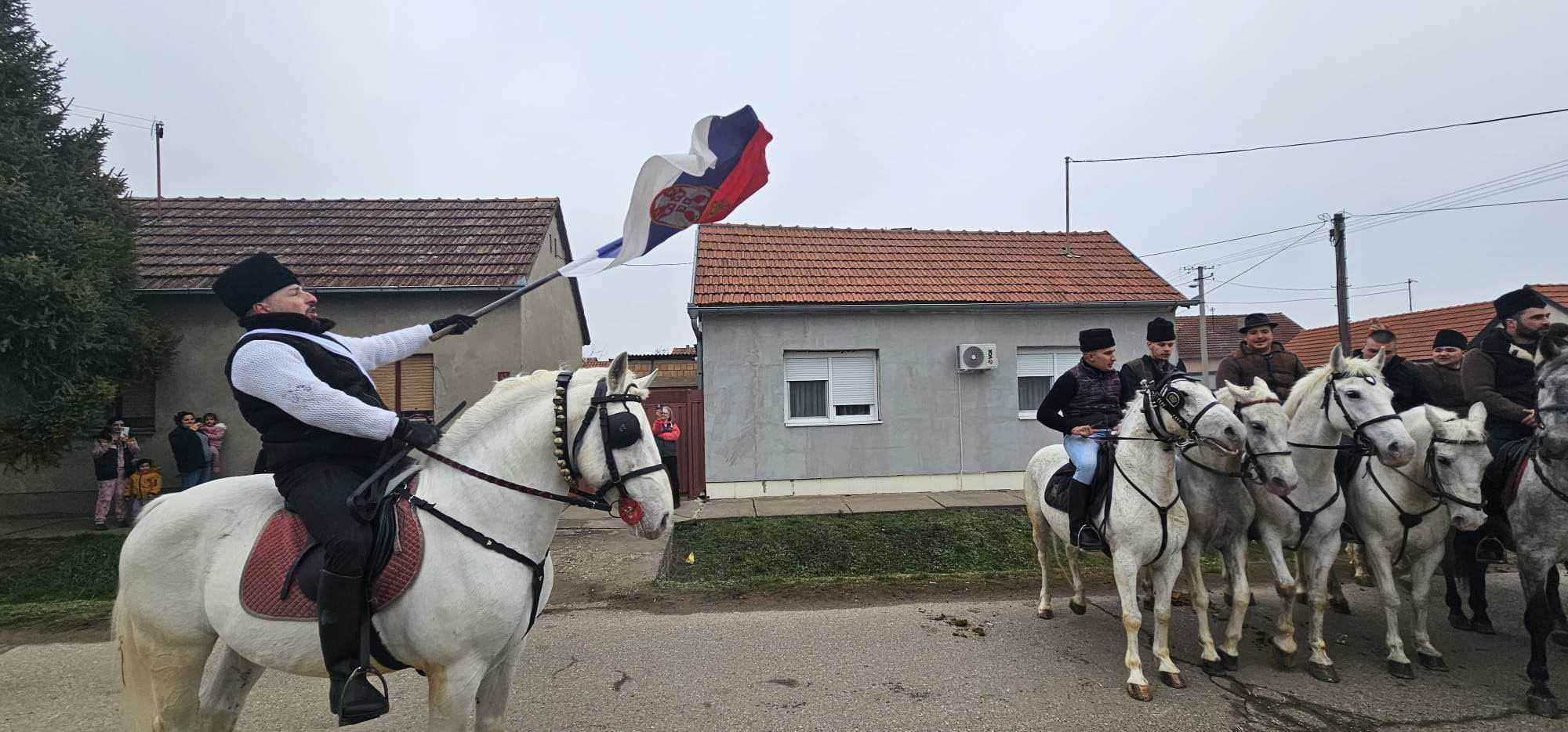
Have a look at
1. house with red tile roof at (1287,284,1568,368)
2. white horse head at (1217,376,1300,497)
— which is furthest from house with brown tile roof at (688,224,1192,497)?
house with red tile roof at (1287,284,1568,368)

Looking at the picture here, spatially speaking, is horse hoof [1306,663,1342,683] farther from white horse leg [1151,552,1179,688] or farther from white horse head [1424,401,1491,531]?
white horse head [1424,401,1491,531]

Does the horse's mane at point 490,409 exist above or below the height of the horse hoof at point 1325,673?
above

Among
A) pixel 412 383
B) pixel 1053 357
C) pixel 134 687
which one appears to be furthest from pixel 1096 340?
pixel 412 383

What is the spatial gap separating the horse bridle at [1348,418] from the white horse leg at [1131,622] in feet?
4.85

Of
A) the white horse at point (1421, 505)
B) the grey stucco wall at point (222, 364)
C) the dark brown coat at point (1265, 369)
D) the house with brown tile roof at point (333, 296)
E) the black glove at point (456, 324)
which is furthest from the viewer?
the house with brown tile roof at point (333, 296)

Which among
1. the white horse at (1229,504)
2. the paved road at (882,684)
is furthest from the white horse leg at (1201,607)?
the paved road at (882,684)

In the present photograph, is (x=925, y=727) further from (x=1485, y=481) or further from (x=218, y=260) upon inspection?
(x=218, y=260)

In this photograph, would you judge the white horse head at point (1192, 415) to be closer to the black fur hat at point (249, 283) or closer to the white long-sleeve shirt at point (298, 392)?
the white long-sleeve shirt at point (298, 392)

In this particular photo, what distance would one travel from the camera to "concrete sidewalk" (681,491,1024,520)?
859cm

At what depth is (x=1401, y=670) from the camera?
154 inches

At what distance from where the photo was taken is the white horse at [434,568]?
2.27 m

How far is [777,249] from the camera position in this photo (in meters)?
11.4

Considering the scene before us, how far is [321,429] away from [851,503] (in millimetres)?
7598

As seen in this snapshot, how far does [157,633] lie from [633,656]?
255 centimetres
